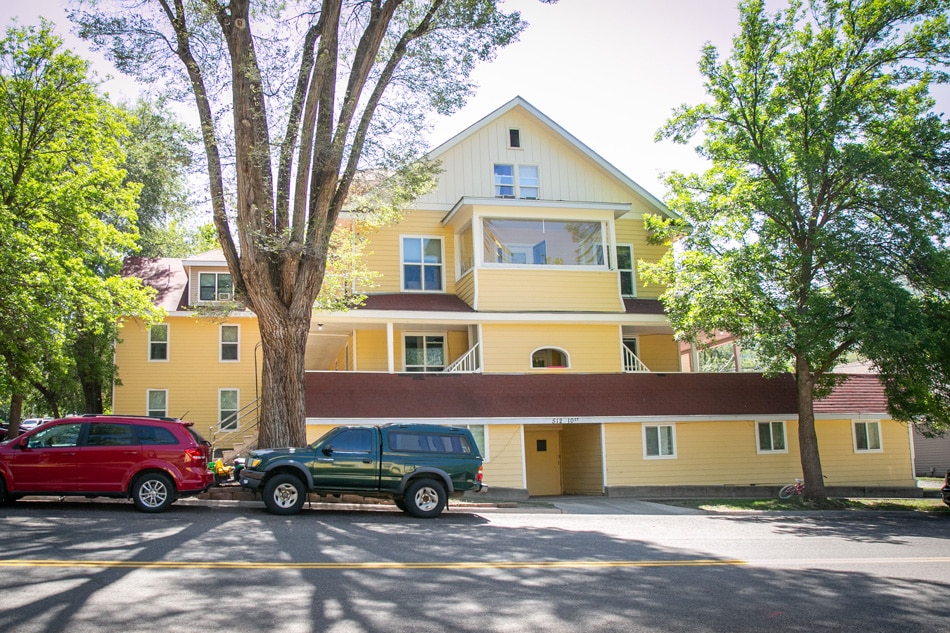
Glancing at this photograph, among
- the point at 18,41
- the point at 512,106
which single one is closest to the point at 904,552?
the point at 512,106

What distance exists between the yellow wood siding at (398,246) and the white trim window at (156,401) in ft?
26.3

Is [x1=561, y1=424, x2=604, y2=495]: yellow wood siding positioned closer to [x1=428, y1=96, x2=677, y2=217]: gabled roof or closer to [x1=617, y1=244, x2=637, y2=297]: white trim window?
[x1=617, y1=244, x2=637, y2=297]: white trim window

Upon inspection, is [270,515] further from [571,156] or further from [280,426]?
[571,156]

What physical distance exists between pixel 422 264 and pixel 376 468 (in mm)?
12890

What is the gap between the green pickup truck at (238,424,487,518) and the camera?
14164mm

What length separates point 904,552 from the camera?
12.3m

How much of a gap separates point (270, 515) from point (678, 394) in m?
14.9

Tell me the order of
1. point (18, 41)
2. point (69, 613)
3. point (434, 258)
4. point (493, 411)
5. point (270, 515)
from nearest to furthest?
point (69, 613) → point (270, 515) → point (18, 41) → point (493, 411) → point (434, 258)

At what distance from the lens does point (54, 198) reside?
2142 centimetres

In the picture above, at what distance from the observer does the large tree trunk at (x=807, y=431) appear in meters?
22.0

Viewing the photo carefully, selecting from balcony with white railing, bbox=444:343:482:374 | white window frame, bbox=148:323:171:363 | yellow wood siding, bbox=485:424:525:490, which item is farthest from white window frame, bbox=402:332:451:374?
white window frame, bbox=148:323:171:363

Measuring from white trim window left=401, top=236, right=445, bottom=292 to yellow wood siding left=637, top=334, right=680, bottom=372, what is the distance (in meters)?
7.72

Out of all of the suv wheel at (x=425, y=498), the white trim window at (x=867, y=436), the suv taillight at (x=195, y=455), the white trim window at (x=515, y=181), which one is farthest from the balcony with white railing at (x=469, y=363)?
the white trim window at (x=867, y=436)

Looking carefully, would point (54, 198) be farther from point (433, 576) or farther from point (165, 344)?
point (433, 576)
